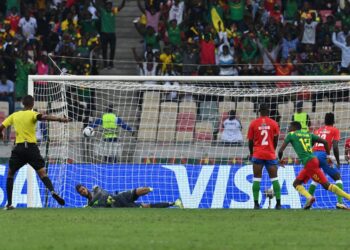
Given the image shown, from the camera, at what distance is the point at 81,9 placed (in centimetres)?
3328

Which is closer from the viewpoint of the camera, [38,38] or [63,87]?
[63,87]

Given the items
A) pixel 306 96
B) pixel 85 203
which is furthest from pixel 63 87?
pixel 306 96

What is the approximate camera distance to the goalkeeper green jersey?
2138 cm

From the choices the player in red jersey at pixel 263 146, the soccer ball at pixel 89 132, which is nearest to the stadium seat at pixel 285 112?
the soccer ball at pixel 89 132

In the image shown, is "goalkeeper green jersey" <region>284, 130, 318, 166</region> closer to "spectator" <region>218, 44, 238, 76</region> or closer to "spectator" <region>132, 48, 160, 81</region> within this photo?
"spectator" <region>218, 44, 238, 76</region>

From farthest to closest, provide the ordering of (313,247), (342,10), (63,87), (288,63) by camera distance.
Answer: (342,10)
(288,63)
(63,87)
(313,247)

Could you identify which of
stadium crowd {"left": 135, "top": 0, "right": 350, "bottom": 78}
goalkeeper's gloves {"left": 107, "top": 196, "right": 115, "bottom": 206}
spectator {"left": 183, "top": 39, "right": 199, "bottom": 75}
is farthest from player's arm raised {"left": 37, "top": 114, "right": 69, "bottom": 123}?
spectator {"left": 183, "top": 39, "right": 199, "bottom": 75}

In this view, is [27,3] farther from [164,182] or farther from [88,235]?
[88,235]

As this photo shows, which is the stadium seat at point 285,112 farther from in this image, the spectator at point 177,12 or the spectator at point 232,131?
the spectator at point 177,12

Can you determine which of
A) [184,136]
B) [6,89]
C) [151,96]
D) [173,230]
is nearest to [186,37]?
[6,89]

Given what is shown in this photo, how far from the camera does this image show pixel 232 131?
26.0 metres

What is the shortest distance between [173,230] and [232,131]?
10.7m

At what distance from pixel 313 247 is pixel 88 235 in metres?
3.14

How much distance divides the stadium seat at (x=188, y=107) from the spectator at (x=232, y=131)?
2.72 feet
